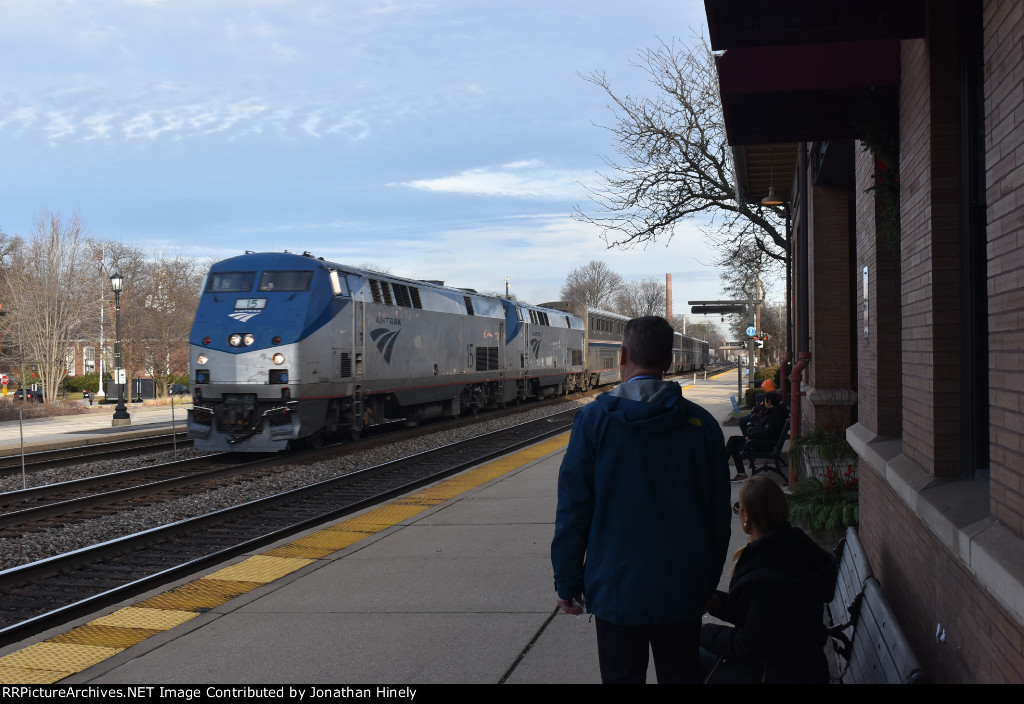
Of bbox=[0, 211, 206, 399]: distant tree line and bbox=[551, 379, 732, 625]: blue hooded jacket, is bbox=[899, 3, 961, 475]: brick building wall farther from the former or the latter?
bbox=[0, 211, 206, 399]: distant tree line

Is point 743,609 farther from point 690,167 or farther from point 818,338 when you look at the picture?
point 690,167

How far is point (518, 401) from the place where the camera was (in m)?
30.0

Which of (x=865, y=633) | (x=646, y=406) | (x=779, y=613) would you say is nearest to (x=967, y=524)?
(x=779, y=613)

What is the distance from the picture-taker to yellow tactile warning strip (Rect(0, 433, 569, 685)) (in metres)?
4.84

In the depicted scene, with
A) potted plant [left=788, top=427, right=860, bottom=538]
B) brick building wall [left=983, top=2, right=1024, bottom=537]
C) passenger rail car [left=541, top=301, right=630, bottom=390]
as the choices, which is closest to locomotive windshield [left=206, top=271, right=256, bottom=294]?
potted plant [left=788, top=427, right=860, bottom=538]

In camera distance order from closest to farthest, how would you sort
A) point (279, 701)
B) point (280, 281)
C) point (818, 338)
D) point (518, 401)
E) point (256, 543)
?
1. point (279, 701)
2. point (256, 543)
3. point (818, 338)
4. point (280, 281)
5. point (518, 401)

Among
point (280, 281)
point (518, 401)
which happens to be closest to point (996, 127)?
point (280, 281)

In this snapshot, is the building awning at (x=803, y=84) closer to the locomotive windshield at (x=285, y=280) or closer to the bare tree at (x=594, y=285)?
the locomotive windshield at (x=285, y=280)

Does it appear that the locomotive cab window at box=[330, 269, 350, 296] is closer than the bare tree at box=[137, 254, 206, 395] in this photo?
Yes

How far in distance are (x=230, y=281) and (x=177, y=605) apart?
984 centimetres

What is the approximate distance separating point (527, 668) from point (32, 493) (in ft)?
29.3

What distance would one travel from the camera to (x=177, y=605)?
→ 609 cm

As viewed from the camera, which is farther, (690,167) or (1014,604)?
(690,167)

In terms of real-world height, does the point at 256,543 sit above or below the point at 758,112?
below
